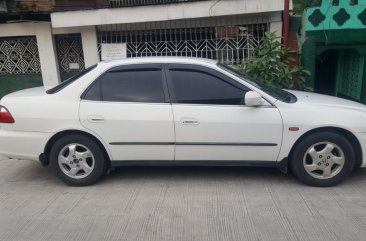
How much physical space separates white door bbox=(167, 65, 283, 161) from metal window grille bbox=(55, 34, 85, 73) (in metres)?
5.08

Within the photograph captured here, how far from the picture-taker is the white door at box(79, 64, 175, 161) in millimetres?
4160

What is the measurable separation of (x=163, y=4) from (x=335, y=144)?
468 centimetres

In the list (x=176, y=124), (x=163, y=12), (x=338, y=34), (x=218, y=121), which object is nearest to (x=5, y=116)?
(x=176, y=124)

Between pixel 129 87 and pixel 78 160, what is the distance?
1081 mm

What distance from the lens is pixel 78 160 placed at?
14.2 ft

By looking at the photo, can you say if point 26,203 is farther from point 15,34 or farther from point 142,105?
point 15,34

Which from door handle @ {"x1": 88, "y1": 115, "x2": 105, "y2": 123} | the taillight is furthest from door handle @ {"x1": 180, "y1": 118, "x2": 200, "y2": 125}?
the taillight

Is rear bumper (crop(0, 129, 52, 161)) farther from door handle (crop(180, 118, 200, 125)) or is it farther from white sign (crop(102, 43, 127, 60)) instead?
white sign (crop(102, 43, 127, 60))

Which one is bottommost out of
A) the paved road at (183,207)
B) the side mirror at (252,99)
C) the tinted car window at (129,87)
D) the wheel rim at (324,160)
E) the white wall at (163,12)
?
the paved road at (183,207)

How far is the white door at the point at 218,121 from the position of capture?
4.08 metres

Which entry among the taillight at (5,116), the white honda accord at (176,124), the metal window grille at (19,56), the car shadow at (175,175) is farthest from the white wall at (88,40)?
the taillight at (5,116)

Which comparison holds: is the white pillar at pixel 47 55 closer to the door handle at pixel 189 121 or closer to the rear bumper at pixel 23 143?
the rear bumper at pixel 23 143

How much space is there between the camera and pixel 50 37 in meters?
8.38

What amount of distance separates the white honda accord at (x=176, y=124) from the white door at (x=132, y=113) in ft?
0.04
